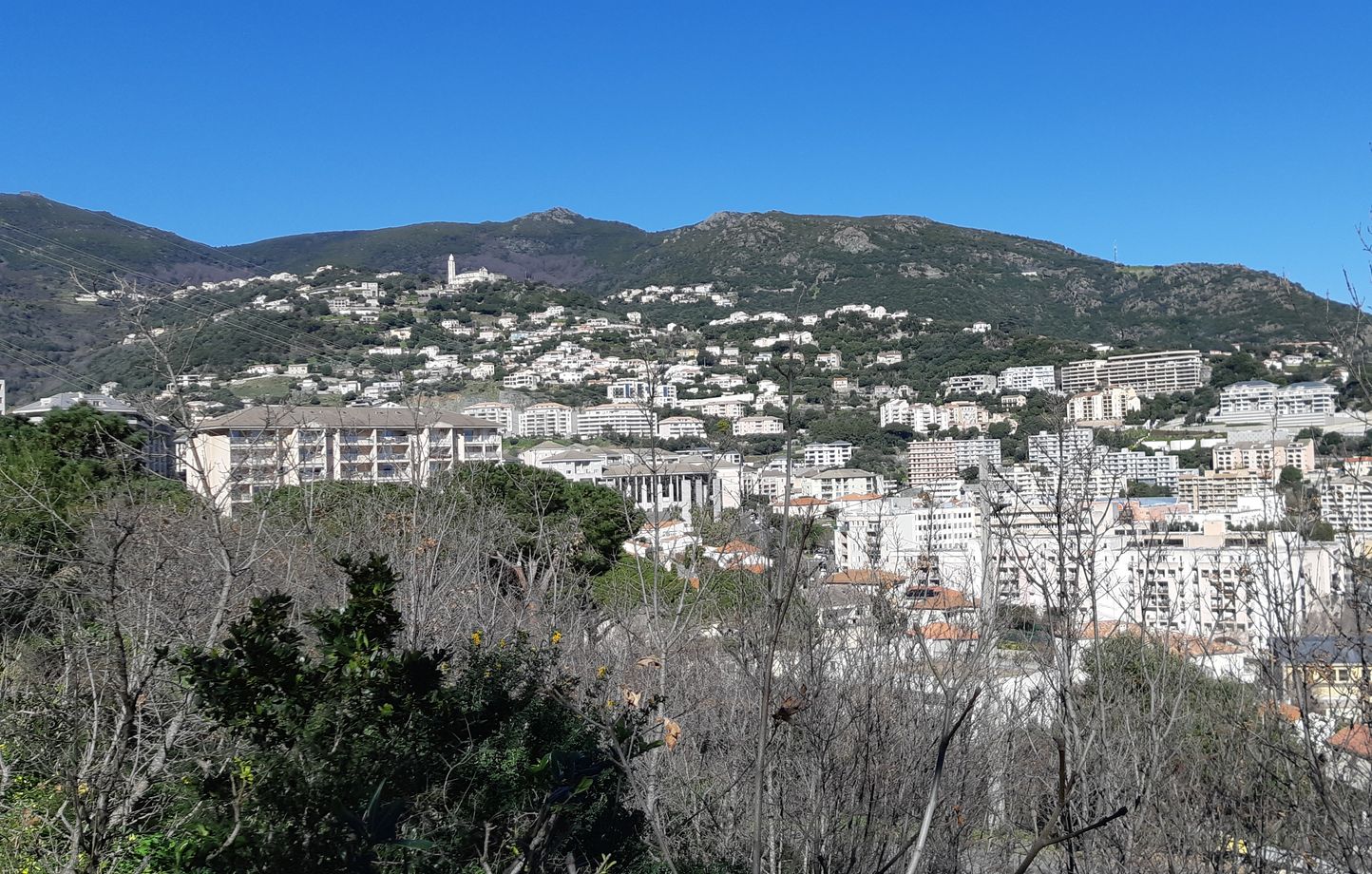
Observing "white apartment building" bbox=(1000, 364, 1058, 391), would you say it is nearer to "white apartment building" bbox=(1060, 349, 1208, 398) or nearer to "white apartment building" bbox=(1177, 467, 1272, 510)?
"white apartment building" bbox=(1060, 349, 1208, 398)

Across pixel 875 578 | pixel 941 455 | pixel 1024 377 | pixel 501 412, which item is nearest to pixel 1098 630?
pixel 875 578

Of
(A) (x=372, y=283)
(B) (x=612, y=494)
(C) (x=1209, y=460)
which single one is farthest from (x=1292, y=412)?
(A) (x=372, y=283)

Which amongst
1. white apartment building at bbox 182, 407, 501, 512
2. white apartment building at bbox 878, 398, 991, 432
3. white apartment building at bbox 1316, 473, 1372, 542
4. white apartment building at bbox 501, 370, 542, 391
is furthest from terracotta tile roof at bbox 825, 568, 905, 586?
white apartment building at bbox 501, 370, 542, 391

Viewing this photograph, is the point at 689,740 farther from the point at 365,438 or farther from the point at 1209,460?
the point at 1209,460

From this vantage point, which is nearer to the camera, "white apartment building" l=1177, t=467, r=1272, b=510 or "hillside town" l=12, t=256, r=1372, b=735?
Answer: "hillside town" l=12, t=256, r=1372, b=735

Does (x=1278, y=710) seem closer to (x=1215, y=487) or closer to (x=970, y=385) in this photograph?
(x=1215, y=487)

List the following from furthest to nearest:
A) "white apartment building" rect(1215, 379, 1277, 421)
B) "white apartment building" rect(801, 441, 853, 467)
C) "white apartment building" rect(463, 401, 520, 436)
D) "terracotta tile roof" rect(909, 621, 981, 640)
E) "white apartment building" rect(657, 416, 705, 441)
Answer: "white apartment building" rect(463, 401, 520, 436) → "white apartment building" rect(657, 416, 705, 441) → "white apartment building" rect(801, 441, 853, 467) → "white apartment building" rect(1215, 379, 1277, 421) → "terracotta tile roof" rect(909, 621, 981, 640)

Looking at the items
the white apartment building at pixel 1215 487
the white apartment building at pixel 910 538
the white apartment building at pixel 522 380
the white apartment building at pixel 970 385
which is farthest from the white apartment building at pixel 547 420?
the white apartment building at pixel 1215 487
